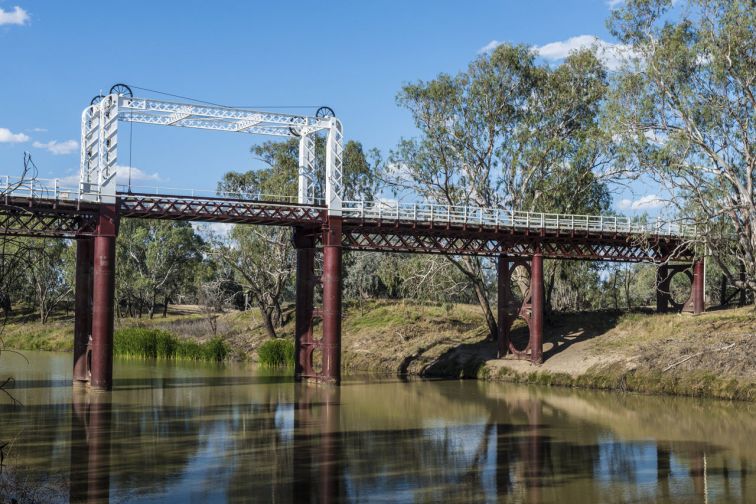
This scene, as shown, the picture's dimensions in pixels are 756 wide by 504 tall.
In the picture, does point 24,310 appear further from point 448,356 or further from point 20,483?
point 20,483

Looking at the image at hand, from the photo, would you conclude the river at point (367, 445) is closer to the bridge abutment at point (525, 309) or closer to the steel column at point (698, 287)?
the bridge abutment at point (525, 309)

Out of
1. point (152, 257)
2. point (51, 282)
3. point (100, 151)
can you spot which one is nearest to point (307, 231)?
point (100, 151)

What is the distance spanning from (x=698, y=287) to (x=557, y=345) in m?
11.1

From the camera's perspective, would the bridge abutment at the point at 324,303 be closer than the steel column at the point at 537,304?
Yes

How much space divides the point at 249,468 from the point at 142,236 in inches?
3258

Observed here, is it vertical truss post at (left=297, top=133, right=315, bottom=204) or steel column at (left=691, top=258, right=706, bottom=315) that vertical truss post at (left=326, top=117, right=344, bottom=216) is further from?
steel column at (left=691, top=258, right=706, bottom=315)

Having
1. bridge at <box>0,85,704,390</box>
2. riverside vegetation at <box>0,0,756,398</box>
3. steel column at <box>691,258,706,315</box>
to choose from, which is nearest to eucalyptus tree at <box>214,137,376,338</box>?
riverside vegetation at <box>0,0,756,398</box>

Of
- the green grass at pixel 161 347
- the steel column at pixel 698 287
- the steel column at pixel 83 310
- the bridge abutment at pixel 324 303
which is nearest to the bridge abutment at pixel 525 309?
the steel column at pixel 698 287

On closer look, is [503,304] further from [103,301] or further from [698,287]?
[103,301]

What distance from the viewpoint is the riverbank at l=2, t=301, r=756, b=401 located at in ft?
163

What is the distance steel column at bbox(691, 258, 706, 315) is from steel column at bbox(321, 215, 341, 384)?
27390 millimetres

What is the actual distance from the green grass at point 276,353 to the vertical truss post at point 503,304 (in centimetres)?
1641

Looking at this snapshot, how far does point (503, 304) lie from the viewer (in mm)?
61469

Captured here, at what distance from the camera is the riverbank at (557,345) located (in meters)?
49.5
